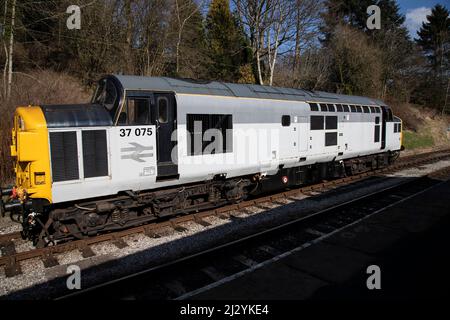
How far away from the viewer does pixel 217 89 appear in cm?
948

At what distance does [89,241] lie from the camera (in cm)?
744

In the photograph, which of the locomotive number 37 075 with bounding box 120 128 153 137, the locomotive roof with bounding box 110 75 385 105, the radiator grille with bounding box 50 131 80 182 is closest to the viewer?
the radiator grille with bounding box 50 131 80 182

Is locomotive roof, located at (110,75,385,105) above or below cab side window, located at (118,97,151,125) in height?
above

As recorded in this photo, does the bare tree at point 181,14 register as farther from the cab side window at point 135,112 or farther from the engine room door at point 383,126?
the cab side window at point 135,112

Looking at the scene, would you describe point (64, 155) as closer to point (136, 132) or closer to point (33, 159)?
point (33, 159)

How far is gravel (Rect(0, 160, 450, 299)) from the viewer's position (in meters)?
5.88

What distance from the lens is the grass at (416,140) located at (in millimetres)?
29859

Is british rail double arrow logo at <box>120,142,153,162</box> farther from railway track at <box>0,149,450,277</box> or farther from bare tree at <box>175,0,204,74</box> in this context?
bare tree at <box>175,0,204,74</box>

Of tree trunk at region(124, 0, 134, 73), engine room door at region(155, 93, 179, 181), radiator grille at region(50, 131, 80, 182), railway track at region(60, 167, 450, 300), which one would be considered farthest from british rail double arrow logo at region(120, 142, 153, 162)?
tree trunk at region(124, 0, 134, 73)

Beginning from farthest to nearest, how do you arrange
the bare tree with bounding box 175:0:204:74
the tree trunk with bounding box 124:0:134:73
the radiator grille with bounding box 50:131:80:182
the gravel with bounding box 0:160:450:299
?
the bare tree with bounding box 175:0:204:74, the tree trunk with bounding box 124:0:134:73, the radiator grille with bounding box 50:131:80:182, the gravel with bounding box 0:160:450:299

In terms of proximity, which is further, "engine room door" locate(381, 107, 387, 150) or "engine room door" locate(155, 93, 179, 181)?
"engine room door" locate(381, 107, 387, 150)

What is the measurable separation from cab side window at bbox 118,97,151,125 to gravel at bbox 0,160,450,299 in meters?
2.82

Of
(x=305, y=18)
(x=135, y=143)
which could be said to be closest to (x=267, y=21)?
(x=305, y=18)

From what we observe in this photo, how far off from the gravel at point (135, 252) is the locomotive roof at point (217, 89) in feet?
11.8
